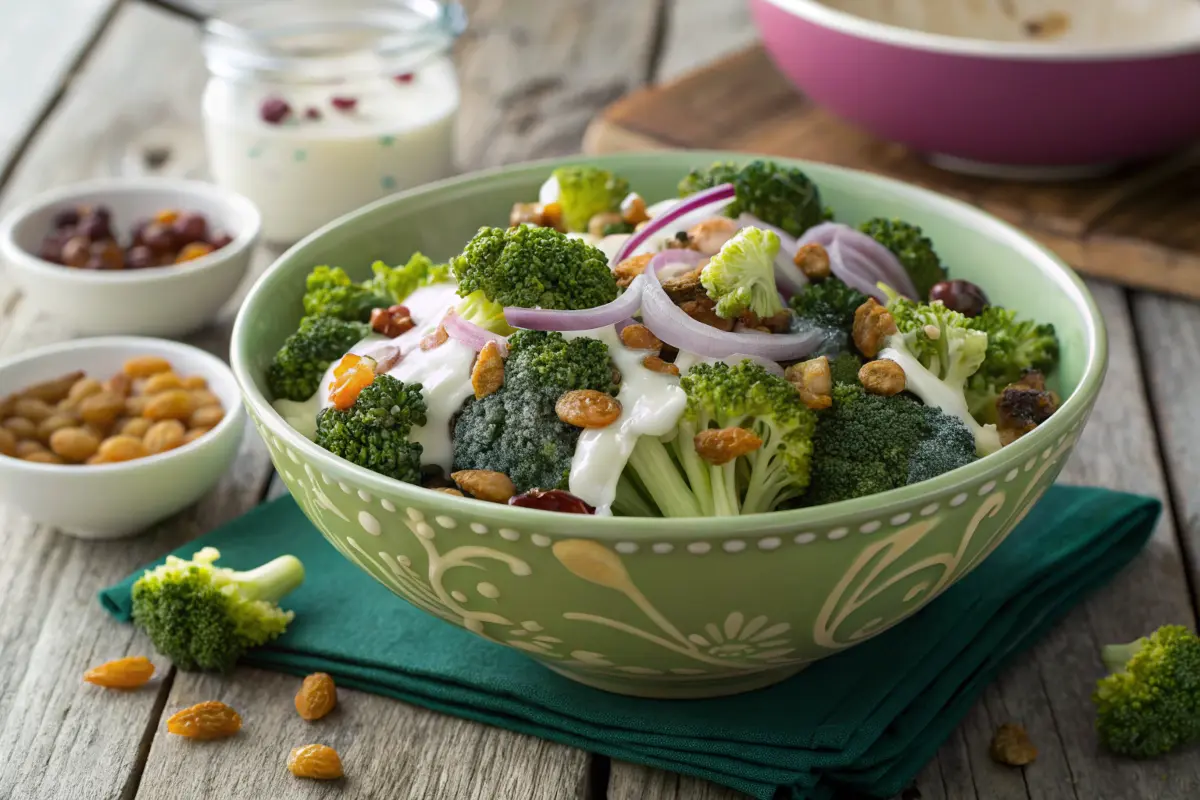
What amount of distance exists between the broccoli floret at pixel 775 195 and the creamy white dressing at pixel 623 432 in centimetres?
49

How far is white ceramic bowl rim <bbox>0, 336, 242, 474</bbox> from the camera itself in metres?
2.22

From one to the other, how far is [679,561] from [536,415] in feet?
1.03

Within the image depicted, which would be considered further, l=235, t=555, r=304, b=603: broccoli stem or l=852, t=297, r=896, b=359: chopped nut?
l=235, t=555, r=304, b=603: broccoli stem

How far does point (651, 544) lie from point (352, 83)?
2257mm

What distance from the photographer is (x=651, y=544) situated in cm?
150

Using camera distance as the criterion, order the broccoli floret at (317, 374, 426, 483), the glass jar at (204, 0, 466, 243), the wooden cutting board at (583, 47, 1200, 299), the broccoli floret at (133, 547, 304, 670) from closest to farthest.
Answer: the broccoli floret at (317, 374, 426, 483) < the broccoli floret at (133, 547, 304, 670) < the wooden cutting board at (583, 47, 1200, 299) < the glass jar at (204, 0, 466, 243)

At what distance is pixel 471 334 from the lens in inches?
72.8

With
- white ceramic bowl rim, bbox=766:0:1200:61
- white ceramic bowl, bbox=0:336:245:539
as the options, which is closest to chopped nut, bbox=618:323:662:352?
white ceramic bowl, bbox=0:336:245:539

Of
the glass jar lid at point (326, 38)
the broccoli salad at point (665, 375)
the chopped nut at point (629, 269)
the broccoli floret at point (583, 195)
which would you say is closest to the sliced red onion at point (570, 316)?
the broccoli salad at point (665, 375)

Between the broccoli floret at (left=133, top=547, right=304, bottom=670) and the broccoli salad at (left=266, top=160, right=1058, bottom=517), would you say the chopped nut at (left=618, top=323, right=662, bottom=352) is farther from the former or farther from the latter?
the broccoli floret at (left=133, top=547, right=304, bottom=670)

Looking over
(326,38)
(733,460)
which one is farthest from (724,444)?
(326,38)

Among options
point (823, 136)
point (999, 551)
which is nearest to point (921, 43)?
point (823, 136)

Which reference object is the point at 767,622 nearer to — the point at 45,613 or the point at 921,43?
the point at 45,613

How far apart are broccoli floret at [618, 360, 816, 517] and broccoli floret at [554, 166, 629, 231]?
0.60m
